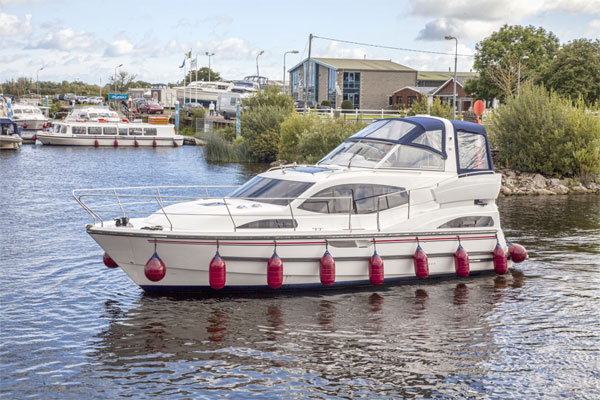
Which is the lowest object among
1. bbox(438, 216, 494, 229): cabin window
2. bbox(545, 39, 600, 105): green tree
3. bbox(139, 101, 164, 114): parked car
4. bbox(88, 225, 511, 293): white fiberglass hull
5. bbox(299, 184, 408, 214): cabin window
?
bbox(88, 225, 511, 293): white fiberglass hull

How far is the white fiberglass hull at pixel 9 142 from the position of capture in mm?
59031

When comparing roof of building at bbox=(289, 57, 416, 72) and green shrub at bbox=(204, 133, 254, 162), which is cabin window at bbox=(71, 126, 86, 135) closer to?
green shrub at bbox=(204, 133, 254, 162)

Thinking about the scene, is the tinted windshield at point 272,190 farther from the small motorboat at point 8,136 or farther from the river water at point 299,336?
the small motorboat at point 8,136

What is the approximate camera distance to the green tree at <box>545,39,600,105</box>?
201 ft

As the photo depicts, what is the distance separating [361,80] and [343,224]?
262 ft

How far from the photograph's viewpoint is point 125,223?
14523 mm

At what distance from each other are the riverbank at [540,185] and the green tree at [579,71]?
26599 millimetres

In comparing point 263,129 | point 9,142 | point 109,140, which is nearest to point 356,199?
point 263,129

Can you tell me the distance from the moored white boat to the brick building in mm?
27762

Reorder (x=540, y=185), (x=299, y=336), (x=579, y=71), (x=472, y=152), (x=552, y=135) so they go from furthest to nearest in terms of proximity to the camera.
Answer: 1. (x=579, y=71)
2. (x=540, y=185)
3. (x=552, y=135)
4. (x=472, y=152)
5. (x=299, y=336)

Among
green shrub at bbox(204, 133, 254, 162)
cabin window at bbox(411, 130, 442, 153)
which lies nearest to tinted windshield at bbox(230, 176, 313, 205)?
cabin window at bbox(411, 130, 442, 153)

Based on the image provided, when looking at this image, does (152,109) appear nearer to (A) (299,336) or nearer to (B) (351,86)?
(B) (351,86)

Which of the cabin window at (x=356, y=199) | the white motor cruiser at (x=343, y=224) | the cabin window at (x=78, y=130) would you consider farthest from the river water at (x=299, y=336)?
the cabin window at (x=78, y=130)

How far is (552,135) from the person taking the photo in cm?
3672
